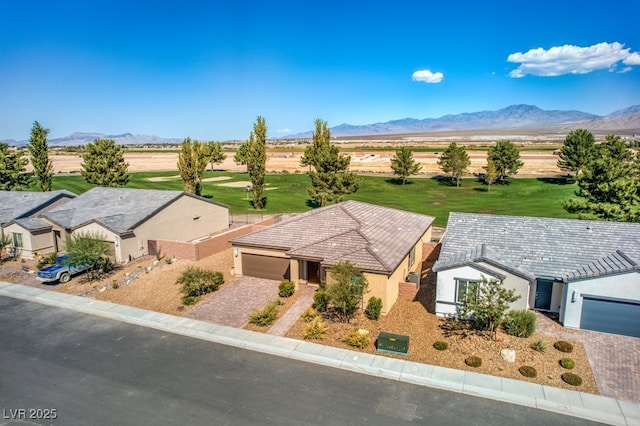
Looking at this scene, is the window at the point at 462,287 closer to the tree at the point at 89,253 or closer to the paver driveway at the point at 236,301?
the paver driveway at the point at 236,301

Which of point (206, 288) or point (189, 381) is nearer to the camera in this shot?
point (189, 381)

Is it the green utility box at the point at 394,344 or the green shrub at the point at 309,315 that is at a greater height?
the green utility box at the point at 394,344

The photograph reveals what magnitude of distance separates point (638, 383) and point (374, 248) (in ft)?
43.4

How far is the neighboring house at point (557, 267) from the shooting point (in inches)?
784

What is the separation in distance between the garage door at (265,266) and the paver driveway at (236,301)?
39 centimetres

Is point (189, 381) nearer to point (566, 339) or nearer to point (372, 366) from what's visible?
point (372, 366)

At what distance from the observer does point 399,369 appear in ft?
55.7

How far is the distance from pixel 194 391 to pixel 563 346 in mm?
16018

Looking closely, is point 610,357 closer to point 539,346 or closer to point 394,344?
point 539,346

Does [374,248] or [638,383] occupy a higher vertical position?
[374,248]

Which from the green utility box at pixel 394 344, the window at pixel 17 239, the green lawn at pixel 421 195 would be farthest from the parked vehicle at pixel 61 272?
the green lawn at pixel 421 195

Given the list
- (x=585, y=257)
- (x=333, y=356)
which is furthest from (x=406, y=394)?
(x=585, y=257)

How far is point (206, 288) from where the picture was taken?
25.6 meters

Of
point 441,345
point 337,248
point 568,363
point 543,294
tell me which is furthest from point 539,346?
point 337,248
